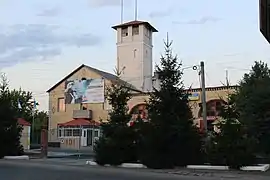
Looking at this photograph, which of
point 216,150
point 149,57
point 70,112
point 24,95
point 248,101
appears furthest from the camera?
point 24,95

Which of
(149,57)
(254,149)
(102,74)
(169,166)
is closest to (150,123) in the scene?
(169,166)

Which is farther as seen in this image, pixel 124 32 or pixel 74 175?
pixel 124 32

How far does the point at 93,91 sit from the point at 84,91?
1.54 metres

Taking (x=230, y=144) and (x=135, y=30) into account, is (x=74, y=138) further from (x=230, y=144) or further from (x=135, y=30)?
(x=230, y=144)

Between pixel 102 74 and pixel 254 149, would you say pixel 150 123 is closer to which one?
pixel 254 149

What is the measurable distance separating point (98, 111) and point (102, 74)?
230 inches

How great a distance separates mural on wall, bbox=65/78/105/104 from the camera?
6969 cm

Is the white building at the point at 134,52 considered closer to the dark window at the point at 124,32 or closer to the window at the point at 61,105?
the dark window at the point at 124,32

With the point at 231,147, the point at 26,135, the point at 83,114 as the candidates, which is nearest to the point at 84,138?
the point at 83,114

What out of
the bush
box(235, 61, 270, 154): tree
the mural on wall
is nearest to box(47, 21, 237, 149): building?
the mural on wall

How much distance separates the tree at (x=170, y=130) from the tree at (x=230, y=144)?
45.4 inches

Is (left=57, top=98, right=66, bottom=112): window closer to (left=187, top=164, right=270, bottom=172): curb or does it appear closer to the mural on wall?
the mural on wall

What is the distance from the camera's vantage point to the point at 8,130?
33.1 meters

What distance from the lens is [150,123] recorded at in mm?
25297
